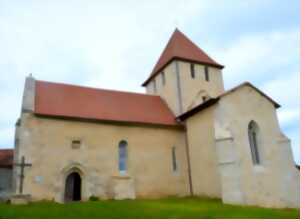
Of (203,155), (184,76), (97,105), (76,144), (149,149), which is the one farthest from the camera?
(184,76)

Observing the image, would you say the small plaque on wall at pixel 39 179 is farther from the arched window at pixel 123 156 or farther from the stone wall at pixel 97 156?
the arched window at pixel 123 156

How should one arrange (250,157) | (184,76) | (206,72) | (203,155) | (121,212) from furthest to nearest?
1. (206,72)
2. (184,76)
3. (203,155)
4. (250,157)
5. (121,212)

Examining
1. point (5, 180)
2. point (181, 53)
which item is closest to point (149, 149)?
point (181, 53)

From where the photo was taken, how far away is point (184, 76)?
82.5ft

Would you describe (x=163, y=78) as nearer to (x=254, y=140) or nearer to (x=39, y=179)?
(x=254, y=140)

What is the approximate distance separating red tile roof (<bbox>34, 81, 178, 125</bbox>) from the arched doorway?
151 inches

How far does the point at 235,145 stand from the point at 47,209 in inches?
426

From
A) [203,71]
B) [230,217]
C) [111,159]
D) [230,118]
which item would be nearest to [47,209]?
[111,159]

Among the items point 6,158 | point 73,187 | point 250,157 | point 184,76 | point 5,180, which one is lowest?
point 73,187

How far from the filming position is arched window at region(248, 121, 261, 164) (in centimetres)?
1833

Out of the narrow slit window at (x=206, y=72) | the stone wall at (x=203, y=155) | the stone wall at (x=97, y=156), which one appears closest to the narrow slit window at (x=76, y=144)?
the stone wall at (x=97, y=156)

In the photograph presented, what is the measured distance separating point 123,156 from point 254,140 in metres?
8.71

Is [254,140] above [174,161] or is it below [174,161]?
above

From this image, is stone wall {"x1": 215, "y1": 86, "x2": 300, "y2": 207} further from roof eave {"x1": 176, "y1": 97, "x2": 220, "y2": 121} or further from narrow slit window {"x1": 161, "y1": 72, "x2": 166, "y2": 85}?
narrow slit window {"x1": 161, "y1": 72, "x2": 166, "y2": 85}
